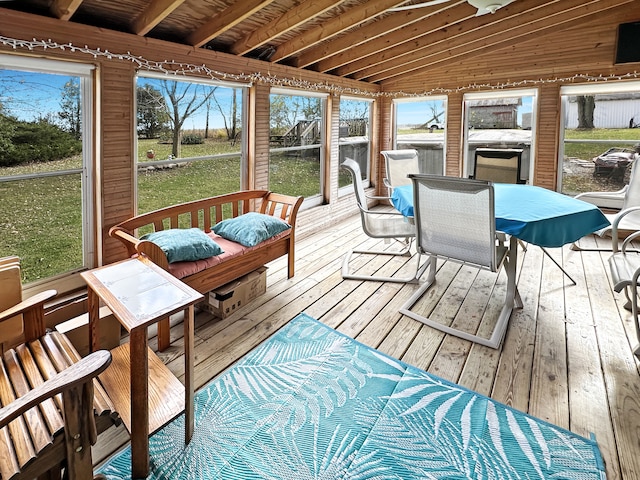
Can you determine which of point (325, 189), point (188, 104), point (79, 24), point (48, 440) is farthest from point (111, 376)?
point (325, 189)

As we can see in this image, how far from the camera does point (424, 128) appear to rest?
670 centimetres

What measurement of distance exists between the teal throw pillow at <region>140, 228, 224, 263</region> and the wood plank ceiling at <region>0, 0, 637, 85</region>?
1.44 meters

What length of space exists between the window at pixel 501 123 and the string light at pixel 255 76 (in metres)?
0.19

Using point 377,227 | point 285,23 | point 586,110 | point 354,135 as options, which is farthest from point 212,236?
point 586,110

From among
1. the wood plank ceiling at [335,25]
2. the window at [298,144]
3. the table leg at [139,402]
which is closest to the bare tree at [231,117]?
the window at [298,144]

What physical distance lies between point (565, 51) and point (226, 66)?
4228mm

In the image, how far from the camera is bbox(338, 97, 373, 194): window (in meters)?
6.16

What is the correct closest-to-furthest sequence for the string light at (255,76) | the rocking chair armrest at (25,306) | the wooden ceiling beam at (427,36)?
the rocking chair armrest at (25,306)
the string light at (255,76)
the wooden ceiling beam at (427,36)

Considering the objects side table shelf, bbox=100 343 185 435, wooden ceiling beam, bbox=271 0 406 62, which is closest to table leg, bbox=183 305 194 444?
side table shelf, bbox=100 343 185 435

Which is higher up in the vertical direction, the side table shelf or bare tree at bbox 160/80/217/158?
bare tree at bbox 160/80/217/158

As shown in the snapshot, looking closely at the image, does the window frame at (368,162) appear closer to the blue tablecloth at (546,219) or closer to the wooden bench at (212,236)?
the wooden bench at (212,236)

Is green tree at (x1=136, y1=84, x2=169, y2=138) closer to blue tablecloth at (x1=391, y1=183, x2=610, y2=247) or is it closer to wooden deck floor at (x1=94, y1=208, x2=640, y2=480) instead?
wooden deck floor at (x1=94, y1=208, x2=640, y2=480)

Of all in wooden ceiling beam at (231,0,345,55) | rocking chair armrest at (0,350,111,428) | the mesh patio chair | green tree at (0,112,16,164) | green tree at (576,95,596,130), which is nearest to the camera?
rocking chair armrest at (0,350,111,428)

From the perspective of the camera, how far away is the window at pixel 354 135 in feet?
20.2
